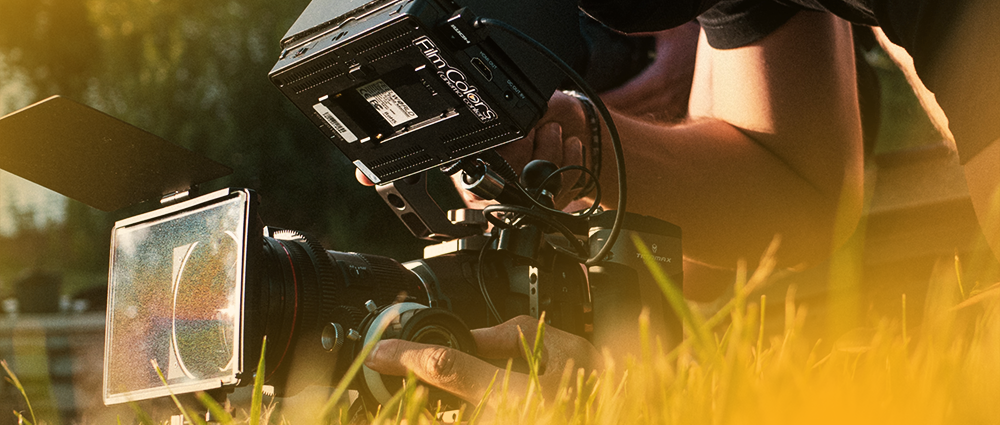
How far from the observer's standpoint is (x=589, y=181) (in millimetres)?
1088

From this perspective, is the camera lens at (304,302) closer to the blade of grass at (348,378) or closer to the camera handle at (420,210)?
the camera handle at (420,210)

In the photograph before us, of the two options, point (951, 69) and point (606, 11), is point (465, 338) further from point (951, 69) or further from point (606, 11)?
point (951, 69)

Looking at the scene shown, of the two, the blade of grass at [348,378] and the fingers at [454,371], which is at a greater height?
the blade of grass at [348,378]

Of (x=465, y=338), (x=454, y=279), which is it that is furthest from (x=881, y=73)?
(x=465, y=338)

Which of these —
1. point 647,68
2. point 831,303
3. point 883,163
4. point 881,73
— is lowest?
point 883,163

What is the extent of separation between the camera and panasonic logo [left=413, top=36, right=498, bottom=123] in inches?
33.0

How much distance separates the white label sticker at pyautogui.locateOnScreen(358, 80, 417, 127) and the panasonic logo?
Result: 91 millimetres

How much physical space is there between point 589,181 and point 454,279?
0.27 metres

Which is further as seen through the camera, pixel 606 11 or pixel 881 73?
pixel 881 73

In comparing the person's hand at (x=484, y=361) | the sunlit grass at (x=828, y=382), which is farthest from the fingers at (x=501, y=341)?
the sunlit grass at (x=828, y=382)

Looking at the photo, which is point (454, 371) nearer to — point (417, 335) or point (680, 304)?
point (417, 335)

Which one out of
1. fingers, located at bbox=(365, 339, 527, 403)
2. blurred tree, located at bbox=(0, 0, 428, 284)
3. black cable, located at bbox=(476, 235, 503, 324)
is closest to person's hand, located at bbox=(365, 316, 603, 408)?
fingers, located at bbox=(365, 339, 527, 403)

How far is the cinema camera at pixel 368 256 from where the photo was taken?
88cm

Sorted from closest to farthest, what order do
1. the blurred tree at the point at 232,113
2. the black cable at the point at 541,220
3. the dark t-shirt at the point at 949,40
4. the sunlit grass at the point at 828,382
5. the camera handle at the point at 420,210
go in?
the sunlit grass at the point at 828,382, the dark t-shirt at the point at 949,40, the black cable at the point at 541,220, the camera handle at the point at 420,210, the blurred tree at the point at 232,113
